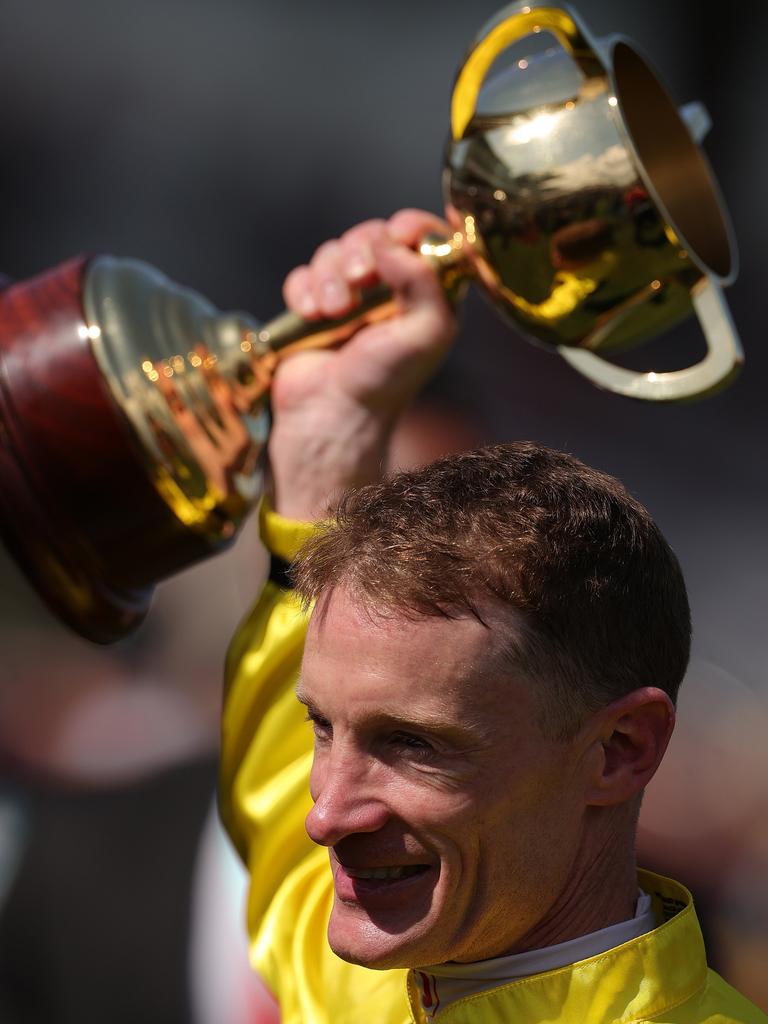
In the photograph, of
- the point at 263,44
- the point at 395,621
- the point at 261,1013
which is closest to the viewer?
the point at 395,621

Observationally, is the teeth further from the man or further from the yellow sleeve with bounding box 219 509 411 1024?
the yellow sleeve with bounding box 219 509 411 1024

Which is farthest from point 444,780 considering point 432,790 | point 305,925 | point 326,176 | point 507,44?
point 326,176

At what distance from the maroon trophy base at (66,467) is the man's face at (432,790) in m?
0.50

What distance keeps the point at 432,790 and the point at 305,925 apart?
47cm

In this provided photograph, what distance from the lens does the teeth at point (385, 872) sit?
1021 mm

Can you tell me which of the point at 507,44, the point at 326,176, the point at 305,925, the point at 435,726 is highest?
the point at 507,44

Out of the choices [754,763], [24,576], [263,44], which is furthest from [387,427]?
[263,44]

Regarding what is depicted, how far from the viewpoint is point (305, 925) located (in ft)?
4.58

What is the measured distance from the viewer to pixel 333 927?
3.40 feet

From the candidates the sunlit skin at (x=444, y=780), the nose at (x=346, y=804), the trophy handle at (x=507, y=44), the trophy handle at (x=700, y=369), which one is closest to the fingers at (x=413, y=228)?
the trophy handle at (x=507, y=44)

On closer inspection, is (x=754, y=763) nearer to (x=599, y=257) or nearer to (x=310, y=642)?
(x=599, y=257)

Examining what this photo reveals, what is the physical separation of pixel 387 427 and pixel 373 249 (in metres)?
0.20

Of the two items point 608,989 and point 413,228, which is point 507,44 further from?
point 608,989

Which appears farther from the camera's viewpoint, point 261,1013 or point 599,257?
point 261,1013
